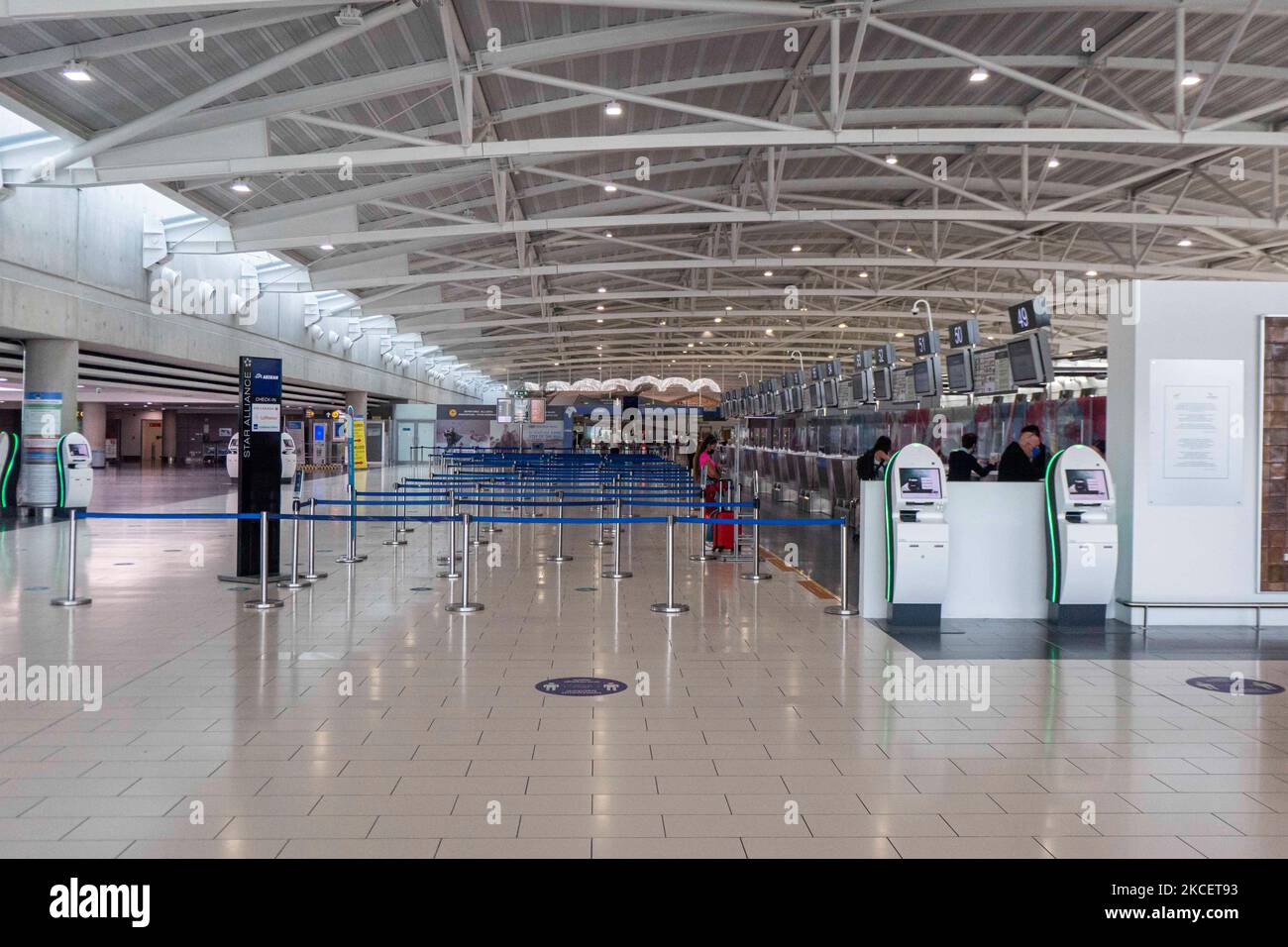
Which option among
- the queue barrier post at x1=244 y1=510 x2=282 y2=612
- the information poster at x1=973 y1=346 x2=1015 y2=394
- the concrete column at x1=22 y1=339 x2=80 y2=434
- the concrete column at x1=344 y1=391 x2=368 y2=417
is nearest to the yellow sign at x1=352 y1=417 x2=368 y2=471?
the concrete column at x1=344 y1=391 x2=368 y2=417

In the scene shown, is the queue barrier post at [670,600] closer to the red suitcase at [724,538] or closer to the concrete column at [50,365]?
the red suitcase at [724,538]

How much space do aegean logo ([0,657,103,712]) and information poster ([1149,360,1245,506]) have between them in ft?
27.4

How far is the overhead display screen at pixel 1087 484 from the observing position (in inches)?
331

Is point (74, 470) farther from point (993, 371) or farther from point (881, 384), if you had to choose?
point (993, 371)

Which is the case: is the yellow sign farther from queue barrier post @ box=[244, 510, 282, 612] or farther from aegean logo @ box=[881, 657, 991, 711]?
aegean logo @ box=[881, 657, 991, 711]

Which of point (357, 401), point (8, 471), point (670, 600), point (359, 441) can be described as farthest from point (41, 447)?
point (357, 401)

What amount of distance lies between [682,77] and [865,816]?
12790 millimetres

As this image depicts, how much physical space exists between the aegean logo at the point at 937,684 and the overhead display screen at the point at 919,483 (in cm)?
175

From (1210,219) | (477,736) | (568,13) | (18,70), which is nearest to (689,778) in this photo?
(477,736)

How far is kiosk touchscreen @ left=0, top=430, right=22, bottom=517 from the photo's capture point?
18.0 meters
